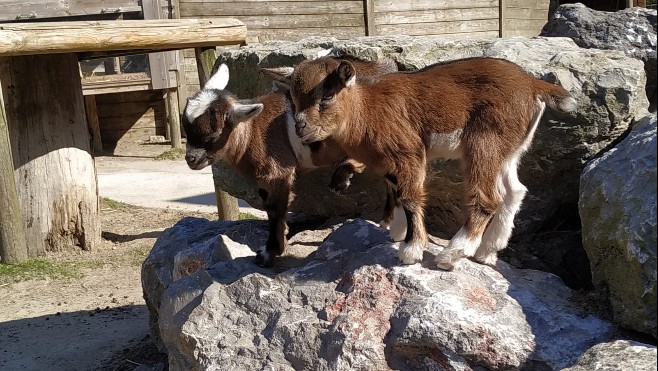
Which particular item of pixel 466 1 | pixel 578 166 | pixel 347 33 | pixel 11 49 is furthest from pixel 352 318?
pixel 466 1

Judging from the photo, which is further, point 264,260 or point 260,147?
point 260,147

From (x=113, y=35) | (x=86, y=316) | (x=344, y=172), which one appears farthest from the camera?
(x=113, y=35)

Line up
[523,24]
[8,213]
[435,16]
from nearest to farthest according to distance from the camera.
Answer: [8,213], [435,16], [523,24]

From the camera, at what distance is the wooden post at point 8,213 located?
6.79 metres

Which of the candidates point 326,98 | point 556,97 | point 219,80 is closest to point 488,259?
point 556,97

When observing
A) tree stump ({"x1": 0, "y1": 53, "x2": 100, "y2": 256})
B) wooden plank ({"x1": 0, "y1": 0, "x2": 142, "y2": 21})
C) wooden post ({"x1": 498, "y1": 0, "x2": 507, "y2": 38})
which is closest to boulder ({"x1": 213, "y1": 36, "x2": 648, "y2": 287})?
tree stump ({"x1": 0, "y1": 53, "x2": 100, "y2": 256})

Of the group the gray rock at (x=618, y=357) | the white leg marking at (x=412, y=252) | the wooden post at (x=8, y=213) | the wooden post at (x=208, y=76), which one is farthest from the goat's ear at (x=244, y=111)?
the wooden post at (x=8, y=213)

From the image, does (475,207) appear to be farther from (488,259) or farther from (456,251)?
(488,259)

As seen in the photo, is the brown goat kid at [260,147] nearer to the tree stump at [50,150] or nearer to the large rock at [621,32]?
the large rock at [621,32]

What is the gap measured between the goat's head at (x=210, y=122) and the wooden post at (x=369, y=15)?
32.1 ft

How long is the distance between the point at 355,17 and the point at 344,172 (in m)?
9.68

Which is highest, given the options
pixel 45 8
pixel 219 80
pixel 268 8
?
pixel 45 8

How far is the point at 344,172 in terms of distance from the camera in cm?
462

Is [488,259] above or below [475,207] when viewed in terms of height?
below
